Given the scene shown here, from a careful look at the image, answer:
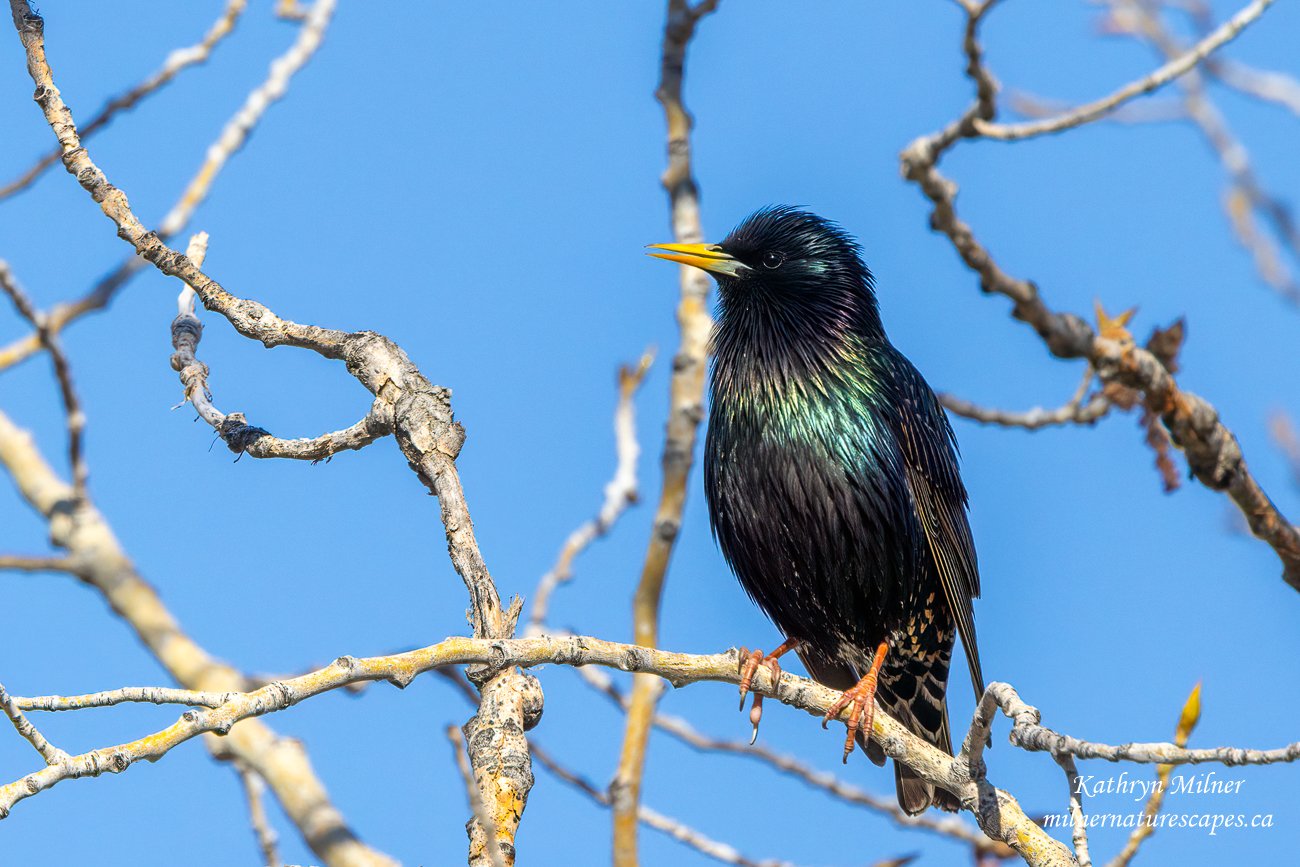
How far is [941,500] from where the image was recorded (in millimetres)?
5285

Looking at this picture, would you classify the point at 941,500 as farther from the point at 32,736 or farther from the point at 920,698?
the point at 32,736

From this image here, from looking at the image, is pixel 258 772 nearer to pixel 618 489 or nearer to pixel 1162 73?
pixel 618 489

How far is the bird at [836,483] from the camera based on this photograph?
495 centimetres

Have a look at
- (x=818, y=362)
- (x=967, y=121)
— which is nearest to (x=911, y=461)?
(x=818, y=362)

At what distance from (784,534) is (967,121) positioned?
2.56 meters

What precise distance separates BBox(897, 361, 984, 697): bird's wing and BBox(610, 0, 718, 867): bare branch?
2.70 feet

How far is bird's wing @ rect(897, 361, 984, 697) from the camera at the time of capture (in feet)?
16.7

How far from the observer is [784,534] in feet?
16.3

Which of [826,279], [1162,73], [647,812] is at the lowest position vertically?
[647,812]

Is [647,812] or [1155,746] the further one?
[647,812]

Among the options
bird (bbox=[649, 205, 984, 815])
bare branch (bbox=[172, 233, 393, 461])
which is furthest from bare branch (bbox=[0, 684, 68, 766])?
bird (bbox=[649, 205, 984, 815])

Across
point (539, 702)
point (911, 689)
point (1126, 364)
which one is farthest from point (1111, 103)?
point (911, 689)

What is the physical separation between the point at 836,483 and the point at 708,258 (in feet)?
3.84

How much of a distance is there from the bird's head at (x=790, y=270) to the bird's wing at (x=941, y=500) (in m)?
0.37
